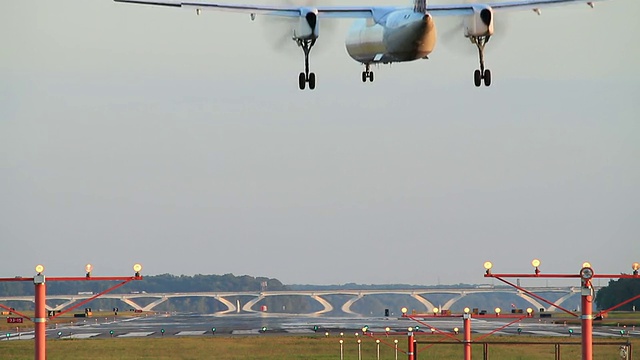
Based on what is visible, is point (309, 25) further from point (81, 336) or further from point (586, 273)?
point (81, 336)

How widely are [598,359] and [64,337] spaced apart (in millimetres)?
66528

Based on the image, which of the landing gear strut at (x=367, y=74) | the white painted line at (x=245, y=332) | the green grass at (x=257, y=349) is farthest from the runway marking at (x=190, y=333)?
the landing gear strut at (x=367, y=74)

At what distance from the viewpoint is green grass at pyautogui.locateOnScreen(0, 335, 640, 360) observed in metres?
112

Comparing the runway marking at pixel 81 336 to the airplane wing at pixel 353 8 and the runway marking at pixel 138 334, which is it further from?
the airplane wing at pixel 353 8

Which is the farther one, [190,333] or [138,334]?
[190,333]

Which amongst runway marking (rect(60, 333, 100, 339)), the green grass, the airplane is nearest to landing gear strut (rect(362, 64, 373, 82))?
the airplane

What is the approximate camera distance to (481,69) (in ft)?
229

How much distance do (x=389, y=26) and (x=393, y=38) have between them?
1.35 meters

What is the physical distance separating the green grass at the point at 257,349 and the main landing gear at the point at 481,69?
40.4 meters

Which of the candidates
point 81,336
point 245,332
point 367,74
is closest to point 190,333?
point 245,332

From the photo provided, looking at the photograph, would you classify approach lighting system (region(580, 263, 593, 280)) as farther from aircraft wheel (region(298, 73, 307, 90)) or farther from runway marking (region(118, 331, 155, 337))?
runway marking (region(118, 331, 155, 337))

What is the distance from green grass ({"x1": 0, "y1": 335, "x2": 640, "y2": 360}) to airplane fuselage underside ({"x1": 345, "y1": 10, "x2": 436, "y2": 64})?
4211 cm

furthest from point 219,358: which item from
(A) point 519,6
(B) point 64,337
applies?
(A) point 519,6

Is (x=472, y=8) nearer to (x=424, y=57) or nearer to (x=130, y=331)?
(x=424, y=57)
